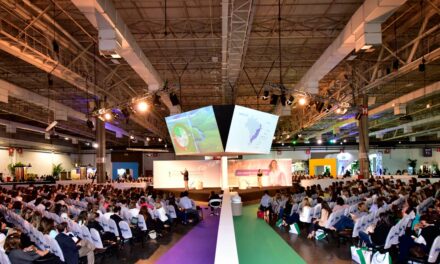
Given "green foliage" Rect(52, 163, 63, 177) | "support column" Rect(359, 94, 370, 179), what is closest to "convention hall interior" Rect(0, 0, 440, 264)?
"support column" Rect(359, 94, 370, 179)

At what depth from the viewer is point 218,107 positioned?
1560 centimetres

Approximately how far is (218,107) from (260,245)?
274 inches

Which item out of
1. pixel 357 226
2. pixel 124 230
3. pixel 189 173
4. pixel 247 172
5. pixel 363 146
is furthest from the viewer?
pixel 247 172

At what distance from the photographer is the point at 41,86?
64.5 feet

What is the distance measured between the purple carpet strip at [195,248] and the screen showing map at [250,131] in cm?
442

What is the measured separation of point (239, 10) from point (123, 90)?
12924 mm

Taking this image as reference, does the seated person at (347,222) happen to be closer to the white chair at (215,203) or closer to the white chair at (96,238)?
the white chair at (96,238)

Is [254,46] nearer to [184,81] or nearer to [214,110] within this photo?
[214,110]

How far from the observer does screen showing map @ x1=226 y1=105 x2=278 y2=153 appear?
15.9 meters

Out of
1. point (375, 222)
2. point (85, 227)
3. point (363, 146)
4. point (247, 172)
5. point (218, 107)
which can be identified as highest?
point (218, 107)

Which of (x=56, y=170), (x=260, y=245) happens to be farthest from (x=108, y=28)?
(x=56, y=170)

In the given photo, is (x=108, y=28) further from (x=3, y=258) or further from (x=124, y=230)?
(x=3, y=258)

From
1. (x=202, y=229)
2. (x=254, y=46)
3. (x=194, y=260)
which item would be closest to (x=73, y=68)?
(x=254, y=46)

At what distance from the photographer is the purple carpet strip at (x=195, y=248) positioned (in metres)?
8.31
